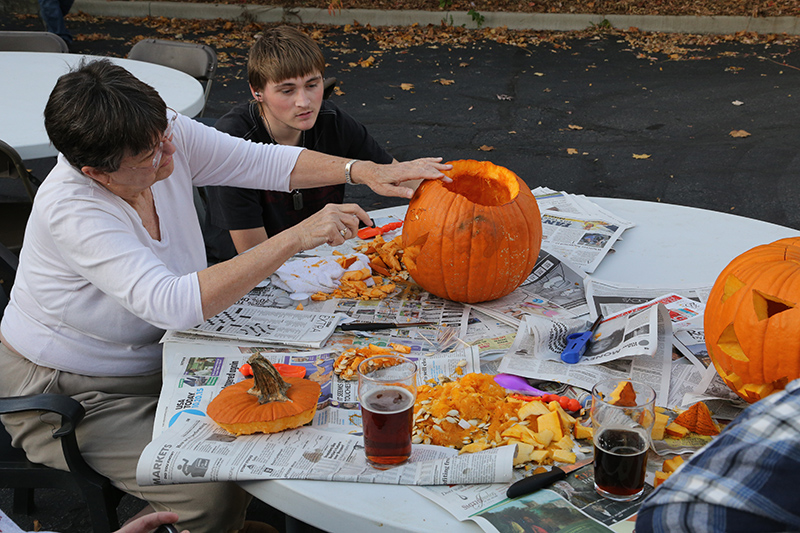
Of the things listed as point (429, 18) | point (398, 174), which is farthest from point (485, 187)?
point (429, 18)

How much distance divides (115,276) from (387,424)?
0.82 meters

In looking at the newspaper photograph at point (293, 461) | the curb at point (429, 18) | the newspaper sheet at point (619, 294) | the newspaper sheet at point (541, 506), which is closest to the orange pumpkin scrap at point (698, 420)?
the newspaper sheet at point (541, 506)

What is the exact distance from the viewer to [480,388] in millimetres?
1460

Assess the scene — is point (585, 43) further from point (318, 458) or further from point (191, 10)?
point (318, 458)

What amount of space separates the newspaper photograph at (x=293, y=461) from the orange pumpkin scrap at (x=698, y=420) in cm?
39

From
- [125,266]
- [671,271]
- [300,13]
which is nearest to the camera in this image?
[125,266]

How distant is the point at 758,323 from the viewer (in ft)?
4.65

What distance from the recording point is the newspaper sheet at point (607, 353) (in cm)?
155

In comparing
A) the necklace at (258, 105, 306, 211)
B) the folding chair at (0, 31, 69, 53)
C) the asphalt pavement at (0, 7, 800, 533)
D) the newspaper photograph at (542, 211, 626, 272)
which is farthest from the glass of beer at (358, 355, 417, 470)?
the folding chair at (0, 31, 69, 53)

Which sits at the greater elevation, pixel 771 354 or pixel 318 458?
pixel 771 354

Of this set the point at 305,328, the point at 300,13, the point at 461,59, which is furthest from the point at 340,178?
the point at 300,13

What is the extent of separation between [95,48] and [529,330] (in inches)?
319

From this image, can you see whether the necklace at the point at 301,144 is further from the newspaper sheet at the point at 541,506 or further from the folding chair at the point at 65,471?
the newspaper sheet at the point at 541,506

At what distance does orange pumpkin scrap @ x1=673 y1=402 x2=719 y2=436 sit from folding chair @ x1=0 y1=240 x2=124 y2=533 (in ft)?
4.48
